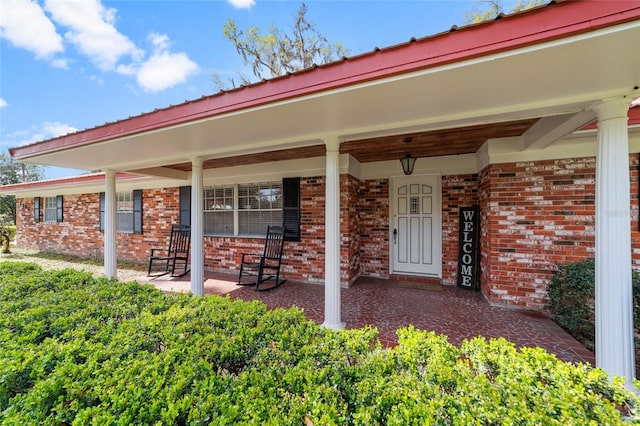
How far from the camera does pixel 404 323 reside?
11.1 feet

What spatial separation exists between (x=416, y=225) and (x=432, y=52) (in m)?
4.00

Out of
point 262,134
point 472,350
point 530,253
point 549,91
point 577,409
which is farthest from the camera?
point 530,253

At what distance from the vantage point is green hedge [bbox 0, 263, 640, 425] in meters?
1.17

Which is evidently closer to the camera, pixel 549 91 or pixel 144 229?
pixel 549 91

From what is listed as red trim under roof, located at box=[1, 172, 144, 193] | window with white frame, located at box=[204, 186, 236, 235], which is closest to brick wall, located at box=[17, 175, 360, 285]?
window with white frame, located at box=[204, 186, 236, 235]

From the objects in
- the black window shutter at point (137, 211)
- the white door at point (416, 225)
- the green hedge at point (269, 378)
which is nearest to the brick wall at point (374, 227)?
the white door at point (416, 225)

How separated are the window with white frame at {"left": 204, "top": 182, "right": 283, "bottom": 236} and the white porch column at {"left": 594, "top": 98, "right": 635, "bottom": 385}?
194 inches

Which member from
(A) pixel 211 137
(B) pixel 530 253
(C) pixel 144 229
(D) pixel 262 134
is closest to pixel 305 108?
(D) pixel 262 134

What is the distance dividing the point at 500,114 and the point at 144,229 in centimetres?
843

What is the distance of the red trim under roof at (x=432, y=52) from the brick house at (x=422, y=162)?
0.01 m

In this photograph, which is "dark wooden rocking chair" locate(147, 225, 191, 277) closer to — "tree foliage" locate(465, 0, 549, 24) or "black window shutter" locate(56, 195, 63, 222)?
"black window shutter" locate(56, 195, 63, 222)

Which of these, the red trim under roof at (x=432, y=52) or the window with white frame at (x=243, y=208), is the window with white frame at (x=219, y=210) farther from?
the red trim under roof at (x=432, y=52)

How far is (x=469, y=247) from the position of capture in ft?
16.1

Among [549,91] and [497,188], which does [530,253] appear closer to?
[497,188]
